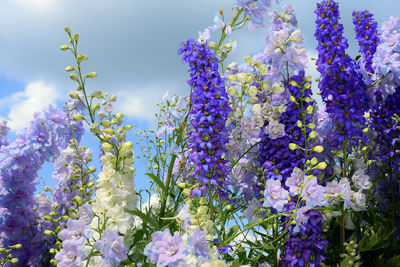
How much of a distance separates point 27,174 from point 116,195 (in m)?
1.95

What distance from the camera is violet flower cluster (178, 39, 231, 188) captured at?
2078mm

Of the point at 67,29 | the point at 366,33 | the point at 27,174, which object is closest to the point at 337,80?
the point at 366,33

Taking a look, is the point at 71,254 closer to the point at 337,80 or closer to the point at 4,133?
the point at 337,80

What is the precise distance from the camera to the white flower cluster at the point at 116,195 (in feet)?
5.58

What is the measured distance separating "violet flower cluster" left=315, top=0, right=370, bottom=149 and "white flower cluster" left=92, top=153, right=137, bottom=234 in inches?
45.3

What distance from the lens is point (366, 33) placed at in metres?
2.81

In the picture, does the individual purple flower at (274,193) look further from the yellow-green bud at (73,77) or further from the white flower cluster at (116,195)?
the yellow-green bud at (73,77)

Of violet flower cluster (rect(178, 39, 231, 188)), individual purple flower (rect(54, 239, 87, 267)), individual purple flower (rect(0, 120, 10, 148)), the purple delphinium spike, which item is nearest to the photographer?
individual purple flower (rect(54, 239, 87, 267))

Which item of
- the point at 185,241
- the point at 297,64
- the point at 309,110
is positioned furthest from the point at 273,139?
the point at 185,241

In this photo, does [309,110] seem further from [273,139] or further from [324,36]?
[324,36]

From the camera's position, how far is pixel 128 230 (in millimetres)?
1748

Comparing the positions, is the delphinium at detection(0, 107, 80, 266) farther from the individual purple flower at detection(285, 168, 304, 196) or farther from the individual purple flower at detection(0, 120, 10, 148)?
the individual purple flower at detection(285, 168, 304, 196)

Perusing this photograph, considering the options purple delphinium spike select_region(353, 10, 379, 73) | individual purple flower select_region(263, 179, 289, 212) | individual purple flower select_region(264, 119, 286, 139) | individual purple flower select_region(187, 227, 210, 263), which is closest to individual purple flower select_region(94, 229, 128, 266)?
individual purple flower select_region(187, 227, 210, 263)

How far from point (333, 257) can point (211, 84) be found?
4.19 ft
